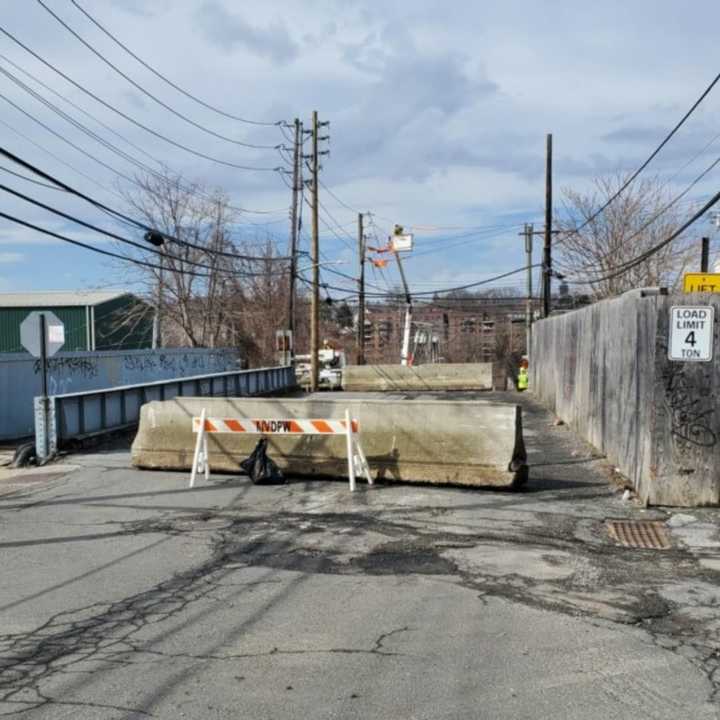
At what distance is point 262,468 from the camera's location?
1090 centimetres

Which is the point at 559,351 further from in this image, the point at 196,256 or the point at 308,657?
the point at 196,256

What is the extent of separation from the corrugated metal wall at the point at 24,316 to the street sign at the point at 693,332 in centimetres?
5049

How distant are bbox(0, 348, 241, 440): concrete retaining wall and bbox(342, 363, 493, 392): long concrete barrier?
9.76 meters

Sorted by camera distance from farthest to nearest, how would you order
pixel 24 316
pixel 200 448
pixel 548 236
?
pixel 24 316 < pixel 548 236 < pixel 200 448

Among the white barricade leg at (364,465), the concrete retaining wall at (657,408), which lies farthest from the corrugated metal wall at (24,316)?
the concrete retaining wall at (657,408)

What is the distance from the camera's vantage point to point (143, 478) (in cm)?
1169

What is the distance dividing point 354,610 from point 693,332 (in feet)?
18.1

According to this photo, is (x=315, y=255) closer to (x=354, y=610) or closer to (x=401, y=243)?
(x=401, y=243)

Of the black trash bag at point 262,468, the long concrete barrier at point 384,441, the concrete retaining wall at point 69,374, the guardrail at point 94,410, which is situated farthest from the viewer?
the concrete retaining wall at point 69,374

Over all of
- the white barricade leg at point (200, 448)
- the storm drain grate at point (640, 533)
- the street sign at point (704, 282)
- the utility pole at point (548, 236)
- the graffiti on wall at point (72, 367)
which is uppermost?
the utility pole at point (548, 236)

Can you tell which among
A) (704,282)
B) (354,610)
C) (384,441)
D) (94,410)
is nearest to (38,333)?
(94,410)

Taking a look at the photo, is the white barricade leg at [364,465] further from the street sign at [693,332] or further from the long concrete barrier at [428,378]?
the long concrete barrier at [428,378]

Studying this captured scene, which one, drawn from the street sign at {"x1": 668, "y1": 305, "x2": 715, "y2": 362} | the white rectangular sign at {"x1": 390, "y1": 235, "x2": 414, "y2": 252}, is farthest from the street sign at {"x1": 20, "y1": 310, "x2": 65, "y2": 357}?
the white rectangular sign at {"x1": 390, "y1": 235, "x2": 414, "y2": 252}

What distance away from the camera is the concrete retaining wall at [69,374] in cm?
2183
